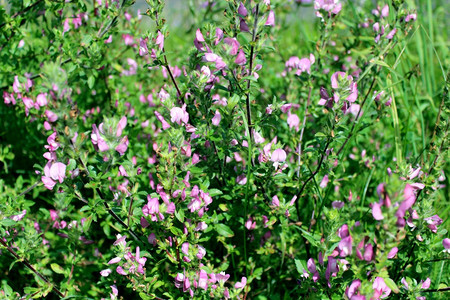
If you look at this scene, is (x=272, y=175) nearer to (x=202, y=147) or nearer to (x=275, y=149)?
(x=275, y=149)

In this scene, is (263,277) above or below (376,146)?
below

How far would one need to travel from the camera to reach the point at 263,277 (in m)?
2.35

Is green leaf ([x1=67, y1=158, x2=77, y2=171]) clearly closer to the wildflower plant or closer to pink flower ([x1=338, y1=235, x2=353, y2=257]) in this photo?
the wildflower plant

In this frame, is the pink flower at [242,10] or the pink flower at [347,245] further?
the pink flower at [242,10]

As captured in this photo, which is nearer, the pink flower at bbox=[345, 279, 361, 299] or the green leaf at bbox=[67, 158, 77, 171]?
the pink flower at bbox=[345, 279, 361, 299]

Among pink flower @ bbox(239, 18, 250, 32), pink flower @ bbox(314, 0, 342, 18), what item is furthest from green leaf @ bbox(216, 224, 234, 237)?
pink flower @ bbox(314, 0, 342, 18)

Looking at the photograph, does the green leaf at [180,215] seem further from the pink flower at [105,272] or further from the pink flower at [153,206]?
the pink flower at [105,272]

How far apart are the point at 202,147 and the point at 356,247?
36.4 inches

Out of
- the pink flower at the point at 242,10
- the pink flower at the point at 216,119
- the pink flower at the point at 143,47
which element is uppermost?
the pink flower at the point at 242,10

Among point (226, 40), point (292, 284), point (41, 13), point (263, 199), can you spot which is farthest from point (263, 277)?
A: point (41, 13)

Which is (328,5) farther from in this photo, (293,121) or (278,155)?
(278,155)

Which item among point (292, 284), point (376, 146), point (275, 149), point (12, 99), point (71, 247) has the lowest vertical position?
point (292, 284)

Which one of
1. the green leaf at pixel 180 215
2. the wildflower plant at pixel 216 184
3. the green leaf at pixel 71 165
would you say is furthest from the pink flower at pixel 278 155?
the green leaf at pixel 71 165

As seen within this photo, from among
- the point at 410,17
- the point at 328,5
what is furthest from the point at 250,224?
the point at 410,17
